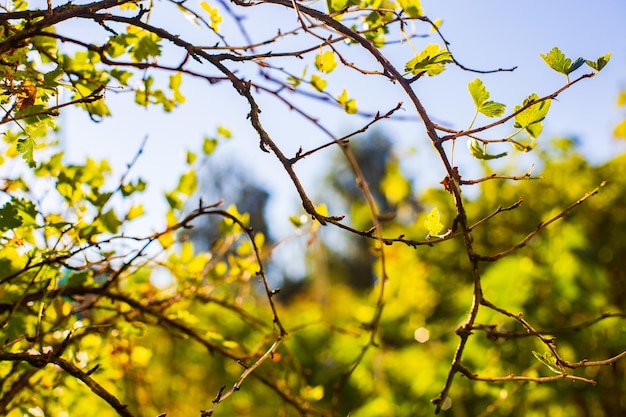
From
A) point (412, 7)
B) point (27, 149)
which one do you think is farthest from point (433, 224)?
point (27, 149)

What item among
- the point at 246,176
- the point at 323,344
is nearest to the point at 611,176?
the point at 323,344

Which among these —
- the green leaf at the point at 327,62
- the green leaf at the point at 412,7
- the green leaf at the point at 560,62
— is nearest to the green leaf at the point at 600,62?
the green leaf at the point at 560,62

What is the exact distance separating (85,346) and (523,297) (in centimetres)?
144

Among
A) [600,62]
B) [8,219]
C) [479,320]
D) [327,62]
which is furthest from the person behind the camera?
[479,320]

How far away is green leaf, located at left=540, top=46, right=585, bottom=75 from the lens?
0.64m

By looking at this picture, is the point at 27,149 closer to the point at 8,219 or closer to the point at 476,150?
the point at 8,219

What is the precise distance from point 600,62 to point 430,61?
0.17 m

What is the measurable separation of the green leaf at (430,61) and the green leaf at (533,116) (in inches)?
3.7

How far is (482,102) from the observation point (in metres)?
0.69

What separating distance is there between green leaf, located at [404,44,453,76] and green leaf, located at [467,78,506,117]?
4cm

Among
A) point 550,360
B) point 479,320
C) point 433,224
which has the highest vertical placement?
point 479,320

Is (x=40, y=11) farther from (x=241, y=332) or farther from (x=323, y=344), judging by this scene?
(x=241, y=332)

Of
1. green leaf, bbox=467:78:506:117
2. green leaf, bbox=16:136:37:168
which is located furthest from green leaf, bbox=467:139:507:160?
green leaf, bbox=16:136:37:168

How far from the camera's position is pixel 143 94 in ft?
3.60
